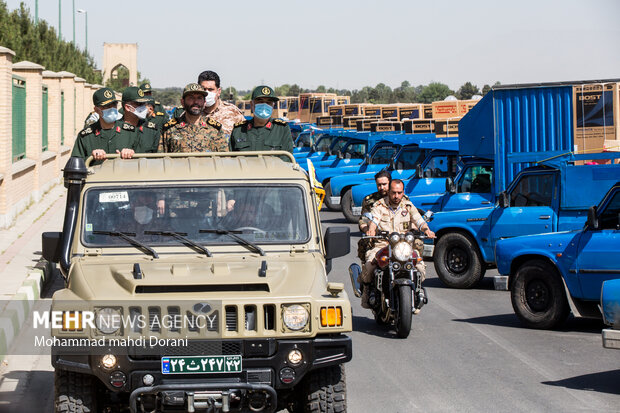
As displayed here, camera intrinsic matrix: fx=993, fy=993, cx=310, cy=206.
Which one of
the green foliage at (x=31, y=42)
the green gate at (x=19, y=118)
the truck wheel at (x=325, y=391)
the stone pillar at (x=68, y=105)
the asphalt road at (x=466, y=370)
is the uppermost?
the green foliage at (x=31, y=42)

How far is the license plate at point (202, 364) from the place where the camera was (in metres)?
5.81

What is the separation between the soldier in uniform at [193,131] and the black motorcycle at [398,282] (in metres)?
2.17

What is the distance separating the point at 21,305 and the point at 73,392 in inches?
224

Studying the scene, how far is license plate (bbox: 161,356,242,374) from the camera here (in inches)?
229

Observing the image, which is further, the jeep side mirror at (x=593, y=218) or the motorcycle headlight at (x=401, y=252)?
the motorcycle headlight at (x=401, y=252)

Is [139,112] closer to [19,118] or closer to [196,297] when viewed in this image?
[196,297]

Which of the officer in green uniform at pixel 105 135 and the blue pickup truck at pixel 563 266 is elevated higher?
the officer in green uniform at pixel 105 135

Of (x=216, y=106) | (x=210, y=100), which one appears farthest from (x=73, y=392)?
(x=216, y=106)

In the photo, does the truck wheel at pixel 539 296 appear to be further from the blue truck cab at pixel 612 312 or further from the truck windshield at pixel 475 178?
the truck windshield at pixel 475 178

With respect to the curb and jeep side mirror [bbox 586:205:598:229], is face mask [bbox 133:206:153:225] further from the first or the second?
jeep side mirror [bbox 586:205:598:229]

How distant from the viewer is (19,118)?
21.5m

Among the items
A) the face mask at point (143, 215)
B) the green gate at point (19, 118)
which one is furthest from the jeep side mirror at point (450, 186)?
the face mask at point (143, 215)

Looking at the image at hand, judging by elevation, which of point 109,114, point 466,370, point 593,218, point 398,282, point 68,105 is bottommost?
point 466,370

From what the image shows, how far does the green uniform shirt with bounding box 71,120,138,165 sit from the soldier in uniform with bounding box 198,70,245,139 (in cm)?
127
